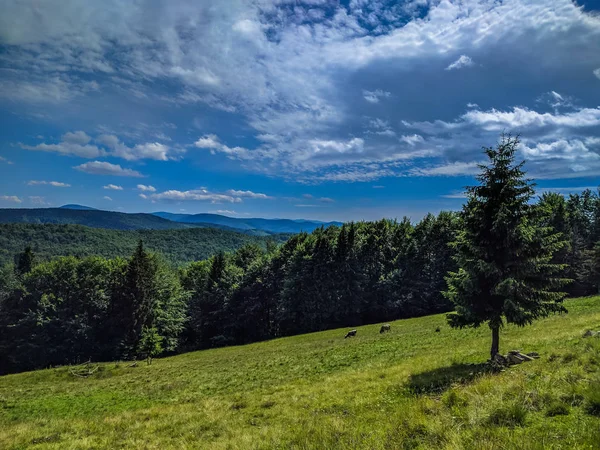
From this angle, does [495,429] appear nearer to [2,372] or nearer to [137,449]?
[137,449]

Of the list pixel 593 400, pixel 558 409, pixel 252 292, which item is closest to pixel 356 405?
pixel 558 409

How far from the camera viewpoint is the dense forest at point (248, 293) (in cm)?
5872

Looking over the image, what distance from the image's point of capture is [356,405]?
12.5 metres

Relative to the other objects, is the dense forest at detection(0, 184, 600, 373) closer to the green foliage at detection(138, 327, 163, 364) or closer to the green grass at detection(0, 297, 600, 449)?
the green foliage at detection(138, 327, 163, 364)

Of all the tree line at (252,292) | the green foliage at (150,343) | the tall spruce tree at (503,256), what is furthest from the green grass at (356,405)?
the tree line at (252,292)

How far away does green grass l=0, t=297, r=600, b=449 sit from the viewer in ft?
24.5

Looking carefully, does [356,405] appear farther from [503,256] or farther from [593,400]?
[503,256]

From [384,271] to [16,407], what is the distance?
6060cm

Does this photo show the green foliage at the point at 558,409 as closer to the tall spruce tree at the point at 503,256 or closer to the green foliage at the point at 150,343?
the tall spruce tree at the point at 503,256

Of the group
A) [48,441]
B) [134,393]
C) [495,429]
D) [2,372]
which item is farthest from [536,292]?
[2,372]

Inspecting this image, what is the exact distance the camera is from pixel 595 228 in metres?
65.1

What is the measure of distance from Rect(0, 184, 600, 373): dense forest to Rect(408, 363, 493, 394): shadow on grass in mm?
46019

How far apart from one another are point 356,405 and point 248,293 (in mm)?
61799

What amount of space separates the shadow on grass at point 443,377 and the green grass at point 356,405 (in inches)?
3.0
